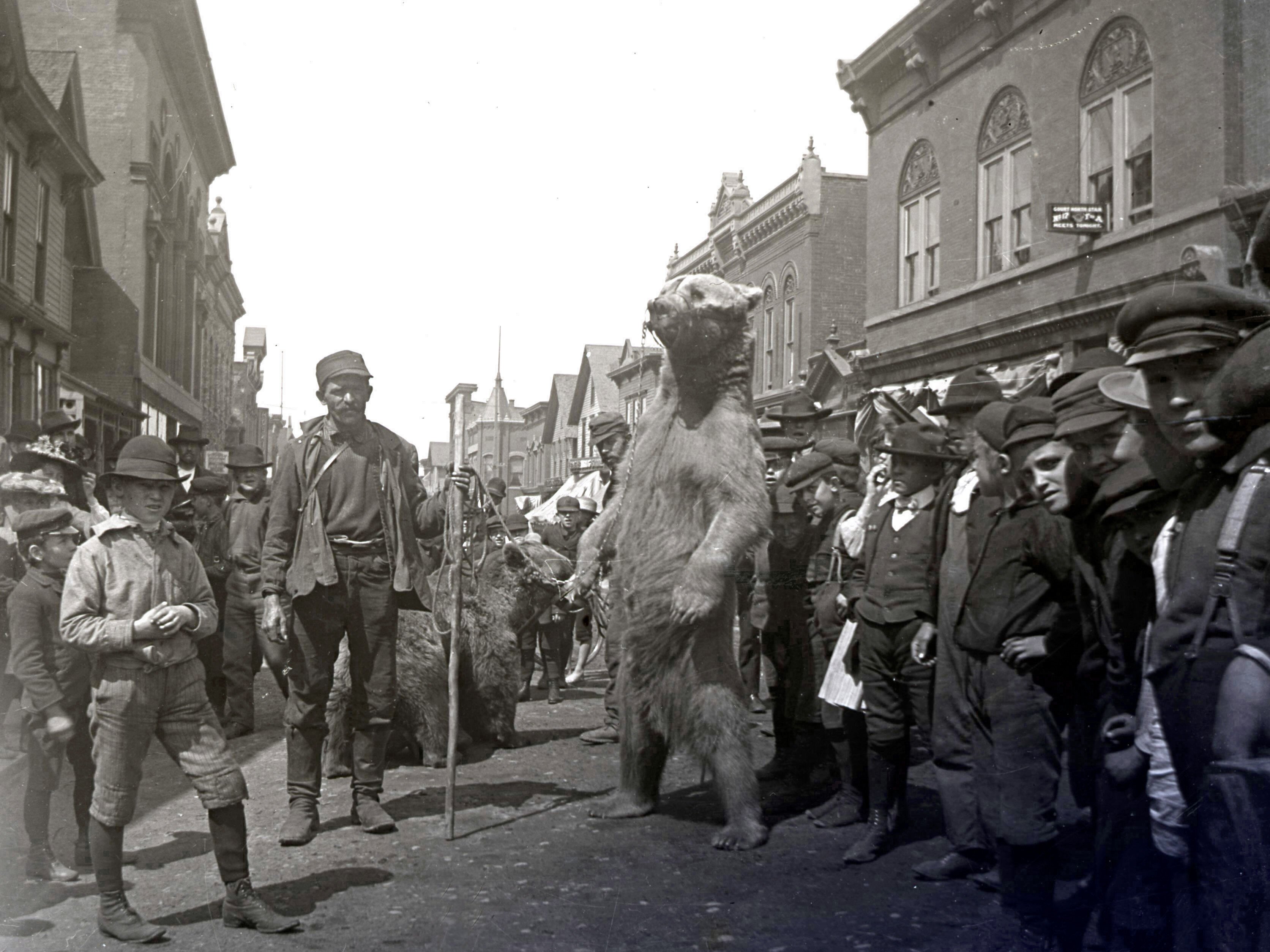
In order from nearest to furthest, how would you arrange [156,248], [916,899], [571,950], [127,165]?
1. [571,950]
2. [916,899]
3. [127,165]
4. [156,248]

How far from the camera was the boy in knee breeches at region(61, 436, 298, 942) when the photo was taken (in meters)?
3.69

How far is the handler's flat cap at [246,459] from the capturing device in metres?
8.49

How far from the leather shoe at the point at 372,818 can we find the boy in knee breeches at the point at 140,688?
1141 millimetres

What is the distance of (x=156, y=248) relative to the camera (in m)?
21.7

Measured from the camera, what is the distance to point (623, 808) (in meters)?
5.28

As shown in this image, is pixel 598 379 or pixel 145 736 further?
pixel 598 379

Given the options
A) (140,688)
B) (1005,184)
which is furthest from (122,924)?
(1005,184)

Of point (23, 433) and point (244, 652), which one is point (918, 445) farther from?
point (23, 433)

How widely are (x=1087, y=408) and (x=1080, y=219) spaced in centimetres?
1016

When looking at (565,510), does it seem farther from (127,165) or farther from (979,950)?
(127,165)

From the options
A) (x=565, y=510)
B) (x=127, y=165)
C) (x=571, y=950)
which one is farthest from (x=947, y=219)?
(x=571, y=950)

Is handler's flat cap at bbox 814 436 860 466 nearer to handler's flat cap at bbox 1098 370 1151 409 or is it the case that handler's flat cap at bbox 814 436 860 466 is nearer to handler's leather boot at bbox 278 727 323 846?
handler's flat cap at bbox 1098 370 1151 409

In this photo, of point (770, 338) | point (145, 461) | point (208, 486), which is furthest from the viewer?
point (770, 338)

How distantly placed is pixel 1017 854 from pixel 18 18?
43.0ft
